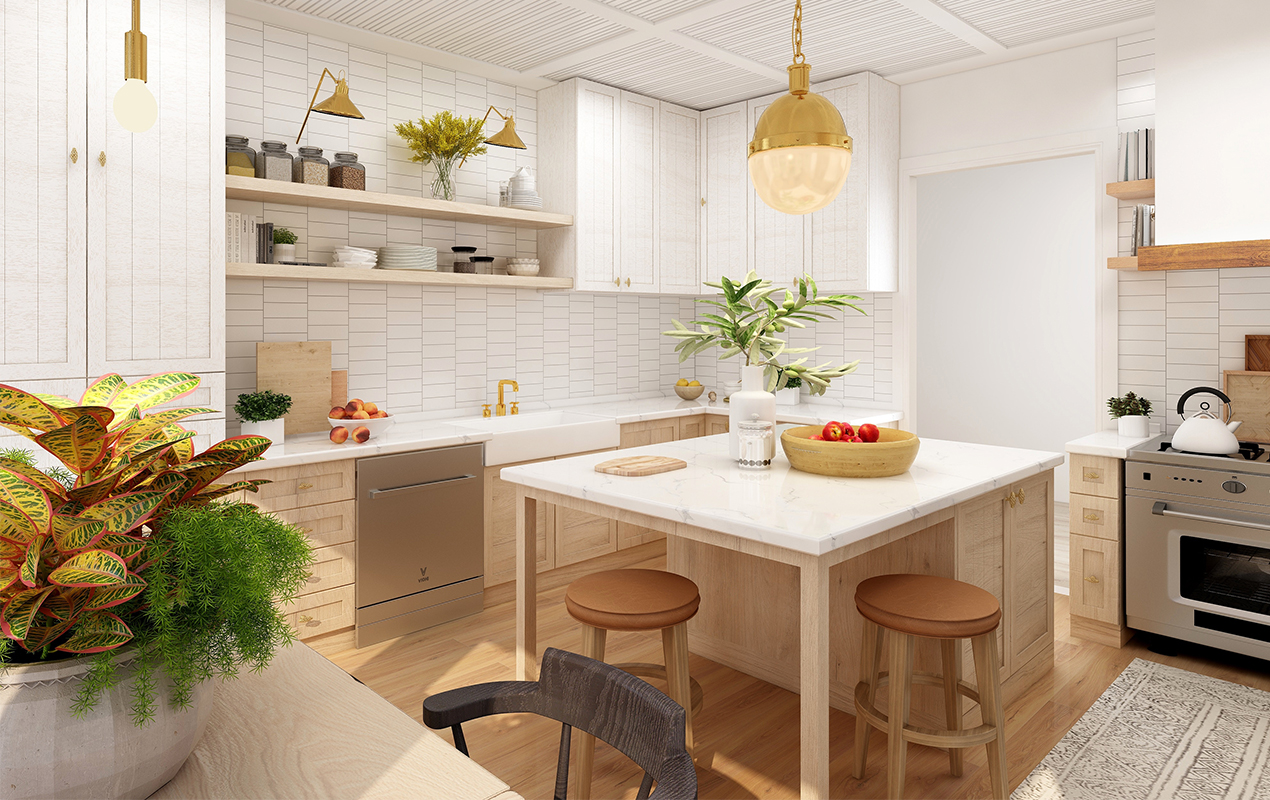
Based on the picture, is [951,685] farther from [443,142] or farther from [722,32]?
[443,142]

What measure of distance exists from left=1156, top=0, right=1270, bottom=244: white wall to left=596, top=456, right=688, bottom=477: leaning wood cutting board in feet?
8.32

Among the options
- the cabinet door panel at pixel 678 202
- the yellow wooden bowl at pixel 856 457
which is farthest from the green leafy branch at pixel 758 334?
the cabinet door panel at pixel 678 202

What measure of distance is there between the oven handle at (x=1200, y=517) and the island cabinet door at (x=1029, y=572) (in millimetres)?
638

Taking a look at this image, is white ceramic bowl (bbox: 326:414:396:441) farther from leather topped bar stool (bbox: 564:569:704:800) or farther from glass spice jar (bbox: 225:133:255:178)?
leather topped bar stool (bbox: 564:569:704:800)

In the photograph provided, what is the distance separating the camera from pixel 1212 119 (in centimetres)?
342

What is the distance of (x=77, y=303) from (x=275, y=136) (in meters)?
1.44

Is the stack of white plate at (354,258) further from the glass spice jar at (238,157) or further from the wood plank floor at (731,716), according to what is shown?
the wood plank floor at (731,716)

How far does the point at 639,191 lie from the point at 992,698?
151 inches

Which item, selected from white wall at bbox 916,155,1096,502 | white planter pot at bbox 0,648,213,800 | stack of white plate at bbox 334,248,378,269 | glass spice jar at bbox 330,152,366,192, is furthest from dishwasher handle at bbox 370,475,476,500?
white wall at bbox 916,155,1096,502

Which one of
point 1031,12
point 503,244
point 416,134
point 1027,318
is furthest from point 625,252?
point 1027,318

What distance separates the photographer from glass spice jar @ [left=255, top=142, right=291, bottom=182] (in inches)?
143

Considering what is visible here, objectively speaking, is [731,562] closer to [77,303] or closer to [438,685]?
[438,685]

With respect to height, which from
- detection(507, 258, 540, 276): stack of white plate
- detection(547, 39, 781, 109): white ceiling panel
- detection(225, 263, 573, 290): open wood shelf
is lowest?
detection(225, 263, 573, 290): open wood shelf

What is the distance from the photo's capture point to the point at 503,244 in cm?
494
